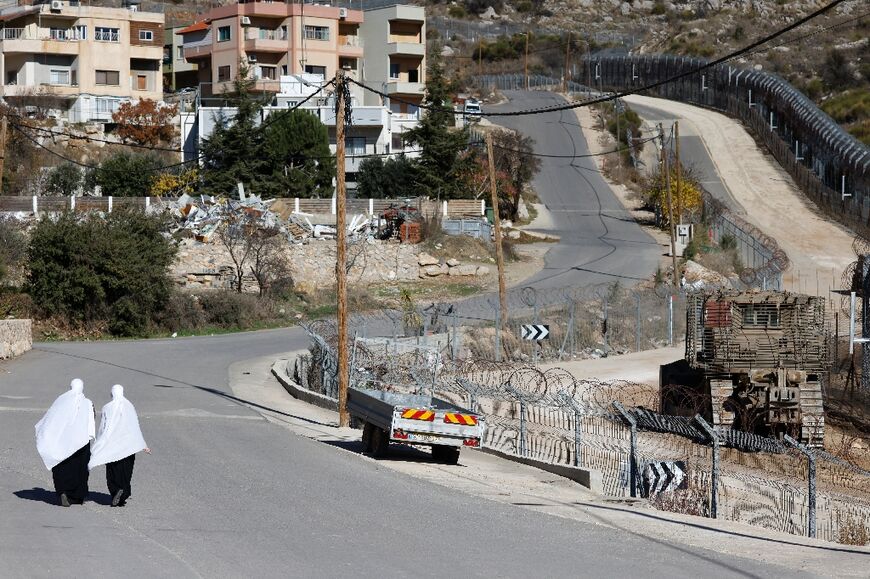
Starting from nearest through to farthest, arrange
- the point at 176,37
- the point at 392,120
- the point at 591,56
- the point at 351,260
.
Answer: the point at 351,260 → the point at 392,120 → the point at 176,37 → the point at 591,56

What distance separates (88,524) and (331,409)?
676 inches

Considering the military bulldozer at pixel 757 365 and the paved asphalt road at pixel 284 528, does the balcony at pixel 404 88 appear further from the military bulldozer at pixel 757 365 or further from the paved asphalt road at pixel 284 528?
the paved asphalt road at pixel 284 528

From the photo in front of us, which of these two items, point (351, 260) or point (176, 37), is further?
point (176, 37)

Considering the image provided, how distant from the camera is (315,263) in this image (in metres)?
57.2

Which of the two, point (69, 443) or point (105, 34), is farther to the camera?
point (105, 34)

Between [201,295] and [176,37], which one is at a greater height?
[176,37]

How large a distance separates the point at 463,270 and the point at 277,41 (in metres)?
38.3

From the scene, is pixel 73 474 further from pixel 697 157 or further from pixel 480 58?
pixel 480 58

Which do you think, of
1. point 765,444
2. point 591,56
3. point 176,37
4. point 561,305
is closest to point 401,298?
point 561,305

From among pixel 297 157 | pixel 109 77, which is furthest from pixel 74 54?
pixel 297 157

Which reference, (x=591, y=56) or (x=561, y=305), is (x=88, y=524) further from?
(x=591, y=56)

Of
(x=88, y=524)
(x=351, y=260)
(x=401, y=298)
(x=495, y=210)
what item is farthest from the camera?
(x=351, y=260)

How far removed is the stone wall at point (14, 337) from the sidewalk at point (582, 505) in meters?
10.3

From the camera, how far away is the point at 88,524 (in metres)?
14.0
